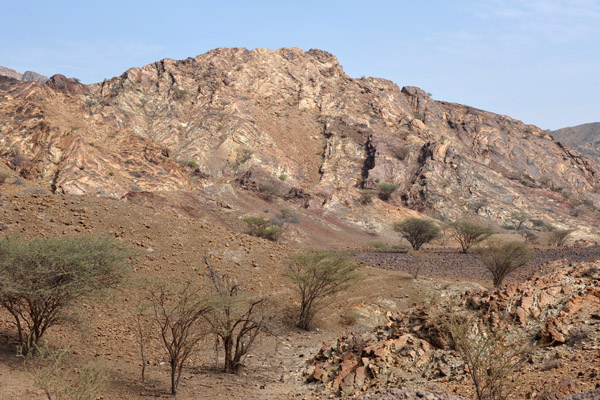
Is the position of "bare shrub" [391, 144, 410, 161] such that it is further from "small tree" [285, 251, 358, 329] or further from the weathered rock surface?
the weathered rock surface

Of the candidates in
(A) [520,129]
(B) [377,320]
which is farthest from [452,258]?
(A) [520,129]

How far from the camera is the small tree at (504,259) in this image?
2125 centimetres

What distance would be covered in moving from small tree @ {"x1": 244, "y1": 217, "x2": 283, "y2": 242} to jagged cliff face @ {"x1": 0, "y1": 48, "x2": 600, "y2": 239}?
30.6ft

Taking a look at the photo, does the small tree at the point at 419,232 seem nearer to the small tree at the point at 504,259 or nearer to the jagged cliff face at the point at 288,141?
the jagged cliff face at the point at 288,141

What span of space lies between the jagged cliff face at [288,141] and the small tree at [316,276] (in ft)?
82.2

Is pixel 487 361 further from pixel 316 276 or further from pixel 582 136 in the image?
pixel 582 136

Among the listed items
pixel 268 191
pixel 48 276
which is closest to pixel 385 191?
pixel 268 191

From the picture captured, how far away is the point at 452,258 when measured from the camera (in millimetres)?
29203

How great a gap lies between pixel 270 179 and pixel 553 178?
5421cm

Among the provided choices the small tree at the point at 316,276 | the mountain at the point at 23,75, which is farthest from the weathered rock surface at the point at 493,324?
the mountain at the point at 23,75

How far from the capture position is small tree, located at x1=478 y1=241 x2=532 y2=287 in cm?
2125

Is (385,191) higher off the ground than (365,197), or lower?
higher

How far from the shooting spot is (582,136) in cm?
14400

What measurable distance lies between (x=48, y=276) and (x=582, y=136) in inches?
6594
